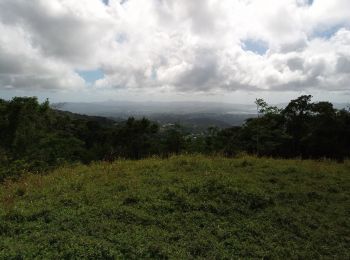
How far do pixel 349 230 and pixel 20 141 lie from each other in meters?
20.9

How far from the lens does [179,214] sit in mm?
6621

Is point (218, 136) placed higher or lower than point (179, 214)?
higher

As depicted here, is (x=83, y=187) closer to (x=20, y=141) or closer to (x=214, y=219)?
(x=214, y=219)

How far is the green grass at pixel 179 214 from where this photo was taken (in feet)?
17.1

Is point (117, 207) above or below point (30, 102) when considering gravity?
below

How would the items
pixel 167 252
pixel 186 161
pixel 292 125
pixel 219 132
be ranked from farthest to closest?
1. pixel 292 125
2. pixel 219 132
3. pixel 186 161
4. pixel 167 252

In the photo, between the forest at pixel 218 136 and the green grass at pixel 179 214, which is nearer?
the green grass at pixel 179 214

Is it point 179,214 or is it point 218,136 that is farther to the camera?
point 218,136

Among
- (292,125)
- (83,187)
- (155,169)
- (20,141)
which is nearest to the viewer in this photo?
(83,187)

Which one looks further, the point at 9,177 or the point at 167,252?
the point at 9,177

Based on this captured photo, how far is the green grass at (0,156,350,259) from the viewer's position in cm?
520

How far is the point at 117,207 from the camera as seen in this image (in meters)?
6.85

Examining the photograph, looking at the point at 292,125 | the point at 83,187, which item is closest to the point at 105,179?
the point at 83,187

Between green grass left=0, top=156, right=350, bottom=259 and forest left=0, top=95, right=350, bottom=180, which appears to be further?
forest left=0, top=95, right=350, bottom=180
